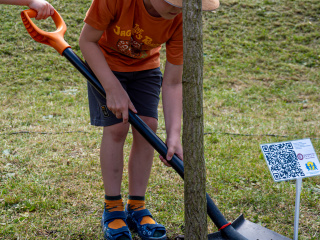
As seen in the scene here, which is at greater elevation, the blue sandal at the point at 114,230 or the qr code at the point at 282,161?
the qr code at the point at 282,161

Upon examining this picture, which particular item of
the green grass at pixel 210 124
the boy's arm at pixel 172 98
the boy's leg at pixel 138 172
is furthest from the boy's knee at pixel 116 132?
the green grass at pixel 210 124

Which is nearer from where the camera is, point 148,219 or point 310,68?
point 148,219

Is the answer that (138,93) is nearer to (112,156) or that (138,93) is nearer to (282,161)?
(112,156)

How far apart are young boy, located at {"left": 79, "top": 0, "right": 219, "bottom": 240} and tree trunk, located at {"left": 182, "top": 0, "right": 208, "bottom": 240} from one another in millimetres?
388

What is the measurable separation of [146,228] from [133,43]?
0.99 metres

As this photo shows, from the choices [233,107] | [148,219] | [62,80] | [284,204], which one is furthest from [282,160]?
[62,80]

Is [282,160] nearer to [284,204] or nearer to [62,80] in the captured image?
[284,204]

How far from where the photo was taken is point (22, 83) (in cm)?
552

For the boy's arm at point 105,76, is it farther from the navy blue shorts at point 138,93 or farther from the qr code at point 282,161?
the qr code at point 282,161

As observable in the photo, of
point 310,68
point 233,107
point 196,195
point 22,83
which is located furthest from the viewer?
point 310,68

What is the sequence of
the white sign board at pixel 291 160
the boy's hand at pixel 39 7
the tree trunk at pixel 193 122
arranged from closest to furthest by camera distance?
the tree trunk at pixel 193 122, the white sign board at pixel 291 160, the boy's hand at pixel 39 7

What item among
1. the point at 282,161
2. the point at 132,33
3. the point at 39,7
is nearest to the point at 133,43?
the point at 132,33

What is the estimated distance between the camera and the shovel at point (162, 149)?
1693 millimetres

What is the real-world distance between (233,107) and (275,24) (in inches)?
153
